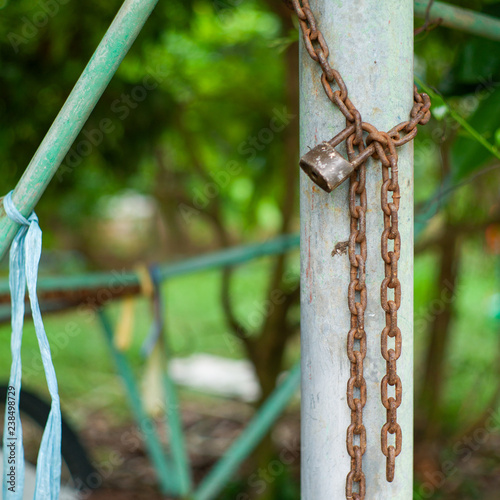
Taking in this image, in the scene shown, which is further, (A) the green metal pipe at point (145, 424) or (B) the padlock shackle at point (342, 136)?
(A) the green metal pipe at point (145, 424)

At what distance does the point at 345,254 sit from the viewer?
856 millimetres

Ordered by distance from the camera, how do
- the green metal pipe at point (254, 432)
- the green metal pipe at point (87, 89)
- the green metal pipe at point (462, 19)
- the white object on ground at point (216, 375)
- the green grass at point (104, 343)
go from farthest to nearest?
the green grass at point (104, 343), the white object on ground at point (216, 375), the green metal pipe at point (254, 432), the green metal pipe at point (462, 19), the green metal pipe at point (87, 89)

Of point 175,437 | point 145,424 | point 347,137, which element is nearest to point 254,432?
point 175,437

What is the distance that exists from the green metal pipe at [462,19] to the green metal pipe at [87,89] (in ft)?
2.03

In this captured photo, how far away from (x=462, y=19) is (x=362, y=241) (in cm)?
72

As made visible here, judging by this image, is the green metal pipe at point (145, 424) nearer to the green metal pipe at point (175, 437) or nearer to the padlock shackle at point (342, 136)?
the green metal pipe at point (175, 437)

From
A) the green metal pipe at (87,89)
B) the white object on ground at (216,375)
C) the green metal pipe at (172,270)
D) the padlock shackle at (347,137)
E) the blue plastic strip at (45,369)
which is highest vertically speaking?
the white object on ground at (216,375)

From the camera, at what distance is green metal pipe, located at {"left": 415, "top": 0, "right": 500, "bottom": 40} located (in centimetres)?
124

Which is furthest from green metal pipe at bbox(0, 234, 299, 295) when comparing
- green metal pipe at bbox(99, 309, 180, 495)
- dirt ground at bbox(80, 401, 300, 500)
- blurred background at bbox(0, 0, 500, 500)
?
dirt ground at bbox(80, 401, 300, 500)

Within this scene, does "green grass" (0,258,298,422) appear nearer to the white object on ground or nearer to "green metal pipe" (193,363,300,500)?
the white object on ground

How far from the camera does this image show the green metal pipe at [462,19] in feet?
4.06

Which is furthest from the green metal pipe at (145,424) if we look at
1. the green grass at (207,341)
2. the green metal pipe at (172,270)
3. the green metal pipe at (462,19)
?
the green metal pipe at (462,19)

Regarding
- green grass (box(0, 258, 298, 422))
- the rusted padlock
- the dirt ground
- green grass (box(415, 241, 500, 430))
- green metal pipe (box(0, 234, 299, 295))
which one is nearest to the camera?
the rusted padlock

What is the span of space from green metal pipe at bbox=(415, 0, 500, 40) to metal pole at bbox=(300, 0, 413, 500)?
16.1 inches
